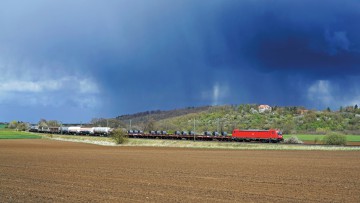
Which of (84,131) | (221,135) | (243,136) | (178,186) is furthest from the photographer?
(84,131)

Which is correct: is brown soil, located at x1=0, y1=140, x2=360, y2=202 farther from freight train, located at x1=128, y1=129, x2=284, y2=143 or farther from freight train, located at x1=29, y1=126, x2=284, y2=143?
freight train, located at x1=29, y1=126, x2=284, y2=143

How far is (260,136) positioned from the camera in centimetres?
9594

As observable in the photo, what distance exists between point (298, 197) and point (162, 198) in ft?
22.2

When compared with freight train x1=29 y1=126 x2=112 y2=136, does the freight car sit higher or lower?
lower

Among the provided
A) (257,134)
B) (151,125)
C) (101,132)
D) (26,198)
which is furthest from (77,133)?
(26,198)

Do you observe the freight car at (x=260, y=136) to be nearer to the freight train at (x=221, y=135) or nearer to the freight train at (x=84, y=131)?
the freight train at (x=221, y=135)

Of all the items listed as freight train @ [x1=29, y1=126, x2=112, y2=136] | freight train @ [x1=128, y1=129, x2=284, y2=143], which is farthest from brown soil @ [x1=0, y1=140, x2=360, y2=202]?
freight train @ [x1=29, y1=126, x2=112, y2=136]

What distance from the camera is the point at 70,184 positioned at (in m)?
27.3

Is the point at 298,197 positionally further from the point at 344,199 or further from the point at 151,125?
the point at 151,125

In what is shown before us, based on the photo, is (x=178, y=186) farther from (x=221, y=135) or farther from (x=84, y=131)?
(x=84, y=131)

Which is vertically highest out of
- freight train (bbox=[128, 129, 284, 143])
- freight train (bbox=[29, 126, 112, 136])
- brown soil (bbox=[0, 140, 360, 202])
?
freight train (bbox=[29, 126, 112, 136])

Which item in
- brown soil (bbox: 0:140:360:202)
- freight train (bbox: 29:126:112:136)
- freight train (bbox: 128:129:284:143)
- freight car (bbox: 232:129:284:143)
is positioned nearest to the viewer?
brown soil (bbox: 0:140:360:202)

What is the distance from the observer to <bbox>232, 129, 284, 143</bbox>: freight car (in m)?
93.6

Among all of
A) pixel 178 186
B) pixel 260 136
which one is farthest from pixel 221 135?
pixel 178 186
